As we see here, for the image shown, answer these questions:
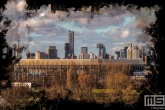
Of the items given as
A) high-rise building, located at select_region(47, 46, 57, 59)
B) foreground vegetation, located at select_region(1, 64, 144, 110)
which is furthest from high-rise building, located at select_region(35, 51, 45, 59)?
foreground vegetation, located at select_region(1, 64, 144, 110)

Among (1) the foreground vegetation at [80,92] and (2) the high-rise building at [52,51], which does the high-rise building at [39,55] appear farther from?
(1) the foreground vegetation at [80,92]

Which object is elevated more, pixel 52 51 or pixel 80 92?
pixel 52 51

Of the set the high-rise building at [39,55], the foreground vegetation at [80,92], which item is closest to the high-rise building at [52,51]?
the high-rise building at [39,55]

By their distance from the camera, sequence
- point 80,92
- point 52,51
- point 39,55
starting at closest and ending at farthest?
point 80,92 < point 52,51 < point 39,55

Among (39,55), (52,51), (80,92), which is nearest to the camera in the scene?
(80,92)

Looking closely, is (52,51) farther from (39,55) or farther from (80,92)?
(80,92)

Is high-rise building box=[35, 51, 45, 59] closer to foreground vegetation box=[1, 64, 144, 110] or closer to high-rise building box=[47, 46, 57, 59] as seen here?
high-rise building box=[47, 46, 57, 59]

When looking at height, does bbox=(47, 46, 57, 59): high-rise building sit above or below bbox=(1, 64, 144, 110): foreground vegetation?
above

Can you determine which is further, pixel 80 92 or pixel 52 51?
pixel 52 51

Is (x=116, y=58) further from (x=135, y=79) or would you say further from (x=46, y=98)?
(x=46, y=98)

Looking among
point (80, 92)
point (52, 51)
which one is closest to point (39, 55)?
point (52, 51)

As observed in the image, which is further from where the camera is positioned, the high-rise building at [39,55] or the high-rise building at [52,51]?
the high-rise building at [39,55]
